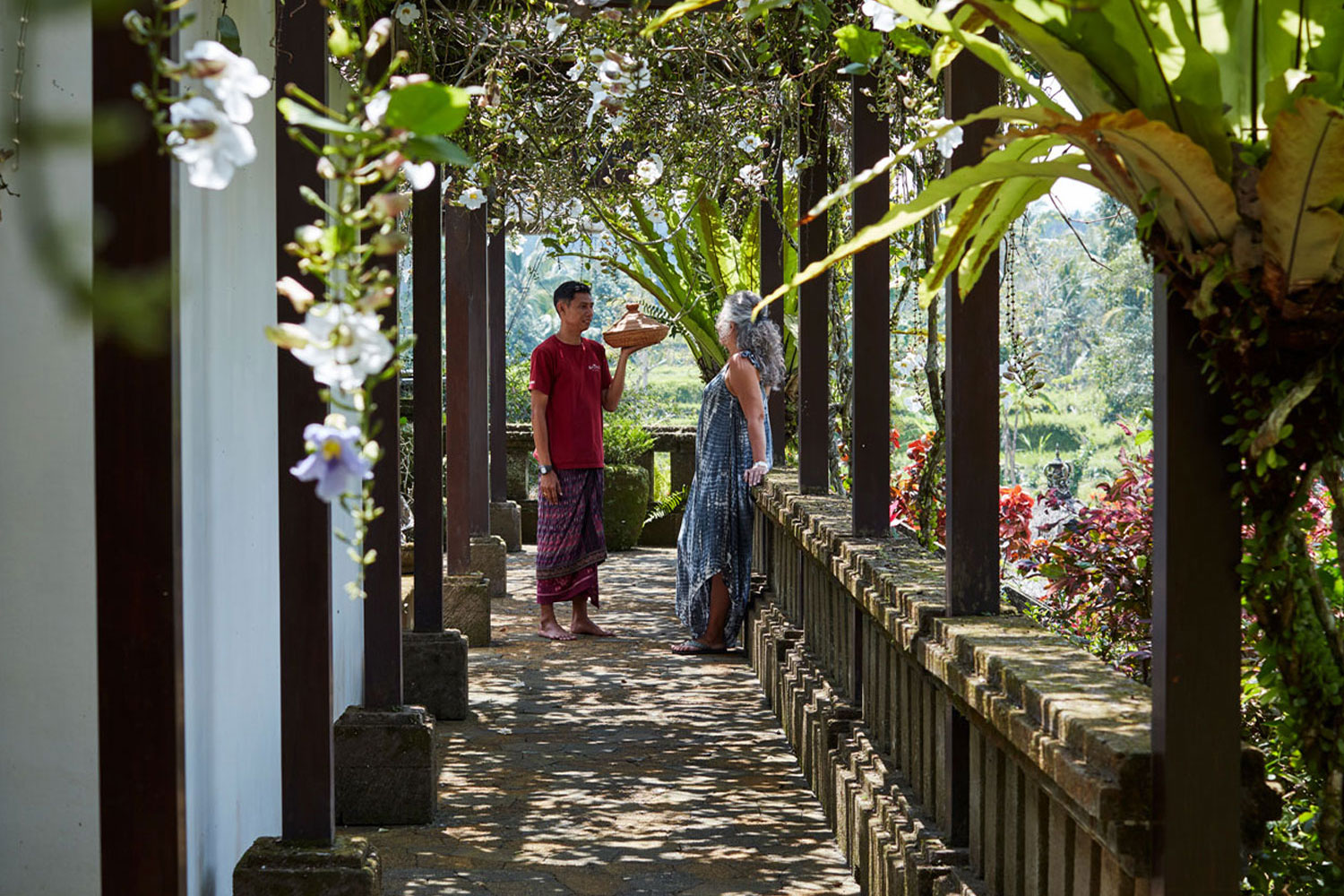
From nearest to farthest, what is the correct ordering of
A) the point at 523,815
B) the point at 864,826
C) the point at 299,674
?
the point at 299,674
the point at 864,826
the point at 523,815

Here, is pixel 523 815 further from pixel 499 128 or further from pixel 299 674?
pixel 499 128

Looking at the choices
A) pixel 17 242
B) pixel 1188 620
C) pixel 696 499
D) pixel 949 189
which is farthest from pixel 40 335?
pixel 696 499

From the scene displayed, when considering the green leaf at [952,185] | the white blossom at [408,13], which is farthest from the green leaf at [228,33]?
the white blossom at [408,13]

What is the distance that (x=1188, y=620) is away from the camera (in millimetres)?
1738

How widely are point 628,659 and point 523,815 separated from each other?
8.38ft

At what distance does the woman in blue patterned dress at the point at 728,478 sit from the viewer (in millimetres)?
6488

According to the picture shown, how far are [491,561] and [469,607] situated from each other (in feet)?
5.58

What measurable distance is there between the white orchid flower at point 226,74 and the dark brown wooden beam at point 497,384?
374 inches

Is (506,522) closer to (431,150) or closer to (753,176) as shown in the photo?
(753,176)

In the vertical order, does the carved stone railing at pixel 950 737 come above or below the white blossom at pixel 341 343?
below

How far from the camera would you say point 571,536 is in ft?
24.0

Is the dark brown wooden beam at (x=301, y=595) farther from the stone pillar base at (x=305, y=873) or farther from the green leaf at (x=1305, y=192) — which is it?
the green leaf at (x=1305, y=192)

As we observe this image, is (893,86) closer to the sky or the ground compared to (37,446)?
closer to the sky

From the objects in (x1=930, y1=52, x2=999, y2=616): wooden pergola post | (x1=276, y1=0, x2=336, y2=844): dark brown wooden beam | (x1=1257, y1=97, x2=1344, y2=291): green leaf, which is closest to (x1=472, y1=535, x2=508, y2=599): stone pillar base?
(x1=276, y1=0, x2=336, y2=844): dark brown wooden beam
